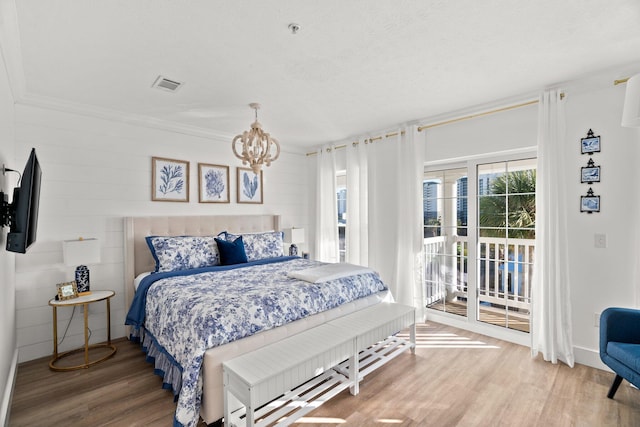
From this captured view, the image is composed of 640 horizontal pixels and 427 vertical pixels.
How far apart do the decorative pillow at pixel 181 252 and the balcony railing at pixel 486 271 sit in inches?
107

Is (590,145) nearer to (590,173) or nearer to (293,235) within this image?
(590,173)

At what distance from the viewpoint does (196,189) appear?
413cm

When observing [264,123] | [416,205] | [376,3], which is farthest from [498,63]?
[264,123]

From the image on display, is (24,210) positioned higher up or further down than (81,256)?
higher up

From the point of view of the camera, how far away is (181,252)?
3.40 metres

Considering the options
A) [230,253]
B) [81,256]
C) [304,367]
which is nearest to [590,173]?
[304,367]

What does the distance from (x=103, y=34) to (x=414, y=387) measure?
3.37 m

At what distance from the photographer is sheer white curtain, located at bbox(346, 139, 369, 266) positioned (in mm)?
4559

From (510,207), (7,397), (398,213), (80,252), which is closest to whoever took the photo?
(7,397)

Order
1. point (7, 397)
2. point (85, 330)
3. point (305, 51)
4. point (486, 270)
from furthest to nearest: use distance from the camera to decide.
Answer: point (486, 270), point (85, 330), point (305, 51), point (7, 397)

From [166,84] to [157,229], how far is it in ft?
5.74

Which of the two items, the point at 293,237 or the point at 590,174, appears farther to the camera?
the point at 293,237

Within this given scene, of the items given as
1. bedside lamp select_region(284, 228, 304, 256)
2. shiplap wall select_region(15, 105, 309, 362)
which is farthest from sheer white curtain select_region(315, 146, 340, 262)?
shiplap wall select_region(15, 105, 309, 362)

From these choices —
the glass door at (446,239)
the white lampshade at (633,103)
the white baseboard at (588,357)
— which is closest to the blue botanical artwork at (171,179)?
the glass door at (446,239)
